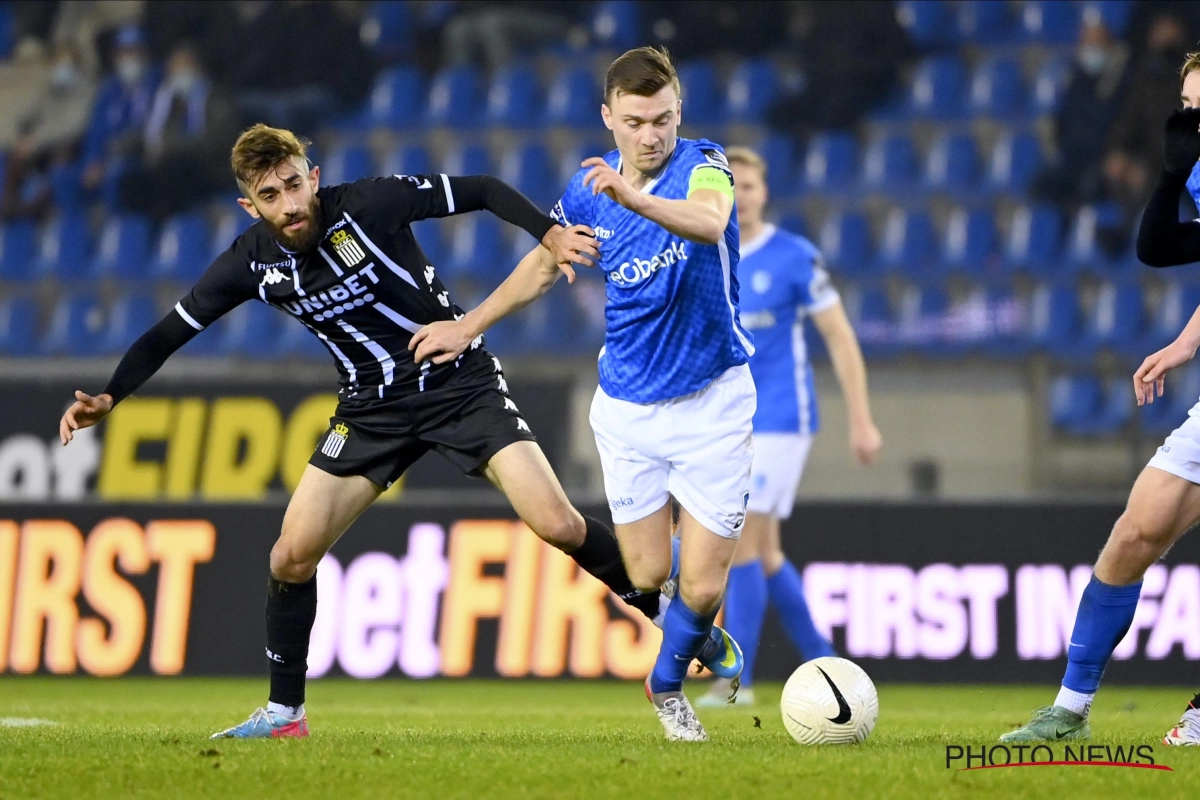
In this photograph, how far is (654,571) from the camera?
213 inches

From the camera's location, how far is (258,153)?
5277mm

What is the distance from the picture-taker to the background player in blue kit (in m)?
7.72

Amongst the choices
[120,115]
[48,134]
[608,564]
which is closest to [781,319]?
[608,564]

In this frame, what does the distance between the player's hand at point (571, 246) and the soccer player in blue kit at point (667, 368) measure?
12 centimetres

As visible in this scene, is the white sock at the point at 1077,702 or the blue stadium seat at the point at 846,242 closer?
the white sock at the point at 1077,702

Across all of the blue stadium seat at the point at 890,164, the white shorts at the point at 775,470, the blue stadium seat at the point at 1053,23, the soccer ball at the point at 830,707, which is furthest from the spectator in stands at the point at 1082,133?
the soccer ball at the point at 830,707

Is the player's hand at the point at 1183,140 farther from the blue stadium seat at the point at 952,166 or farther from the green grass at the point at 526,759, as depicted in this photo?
the blue stadium seat at the point at 952,166

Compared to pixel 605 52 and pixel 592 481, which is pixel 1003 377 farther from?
pixel 605 52

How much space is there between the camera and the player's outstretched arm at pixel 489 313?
5.38 metres

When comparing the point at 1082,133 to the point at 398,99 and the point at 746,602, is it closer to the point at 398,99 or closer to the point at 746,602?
the point at 398,99

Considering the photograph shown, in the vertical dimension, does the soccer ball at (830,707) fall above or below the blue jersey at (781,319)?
below

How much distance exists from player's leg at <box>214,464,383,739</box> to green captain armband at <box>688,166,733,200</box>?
5.37 ft

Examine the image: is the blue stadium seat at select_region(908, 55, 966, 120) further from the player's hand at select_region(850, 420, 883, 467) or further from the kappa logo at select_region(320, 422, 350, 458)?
Answer: the kappa logo at select_region(320, 422, 350, 458)

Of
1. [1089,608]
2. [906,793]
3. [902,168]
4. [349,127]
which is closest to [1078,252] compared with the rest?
[902,168]
